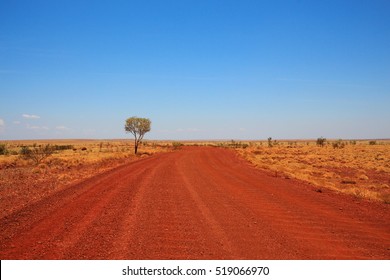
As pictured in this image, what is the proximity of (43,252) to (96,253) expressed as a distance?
41.4 inches

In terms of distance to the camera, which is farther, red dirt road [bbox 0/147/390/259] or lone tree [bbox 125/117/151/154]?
lone tree [bbox 125/117/151/154]

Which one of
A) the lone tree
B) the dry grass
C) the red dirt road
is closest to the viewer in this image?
the red dirt road

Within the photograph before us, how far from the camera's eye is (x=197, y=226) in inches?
289

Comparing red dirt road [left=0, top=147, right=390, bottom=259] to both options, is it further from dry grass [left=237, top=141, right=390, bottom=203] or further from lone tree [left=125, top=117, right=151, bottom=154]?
lone tree [left=125, top=117, right=151, bottom=154]

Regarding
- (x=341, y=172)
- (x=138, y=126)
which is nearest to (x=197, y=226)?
(x=341, y=172)

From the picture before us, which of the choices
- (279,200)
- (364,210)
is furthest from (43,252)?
(364,210)

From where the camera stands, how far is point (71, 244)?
6164mm

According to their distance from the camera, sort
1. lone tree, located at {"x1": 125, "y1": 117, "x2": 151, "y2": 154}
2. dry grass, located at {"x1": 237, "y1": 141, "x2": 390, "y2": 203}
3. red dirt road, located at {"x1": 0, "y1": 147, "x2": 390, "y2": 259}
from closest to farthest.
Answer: red dirt road, located at {"x1": 0, "y1": 147, "x2": 390, "y2": 259} < dry grass, located at {"x1": 237, "y1": 141, "x2": 390, "y2": 203} < lone tree, located at {"x1": 125, "y1": 117, "x2": 151, "y2": 154}

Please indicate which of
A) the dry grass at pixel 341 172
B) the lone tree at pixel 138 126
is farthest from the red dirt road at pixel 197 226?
the lone tree at pixel 138 126

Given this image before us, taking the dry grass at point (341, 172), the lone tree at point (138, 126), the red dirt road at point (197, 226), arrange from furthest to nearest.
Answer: the lone tree at point (138, 126), the dry grass at point (341, 172), the red dirt road at point (197, 226)

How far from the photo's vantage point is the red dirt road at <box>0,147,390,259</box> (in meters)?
5.77

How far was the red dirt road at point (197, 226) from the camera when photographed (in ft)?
18.9

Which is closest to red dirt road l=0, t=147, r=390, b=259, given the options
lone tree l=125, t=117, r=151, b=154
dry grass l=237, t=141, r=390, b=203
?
dry grass l=237, t=141, r=390, b=203

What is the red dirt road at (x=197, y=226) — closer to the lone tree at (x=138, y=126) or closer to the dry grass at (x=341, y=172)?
the dry grass at (x=341, y=172)
